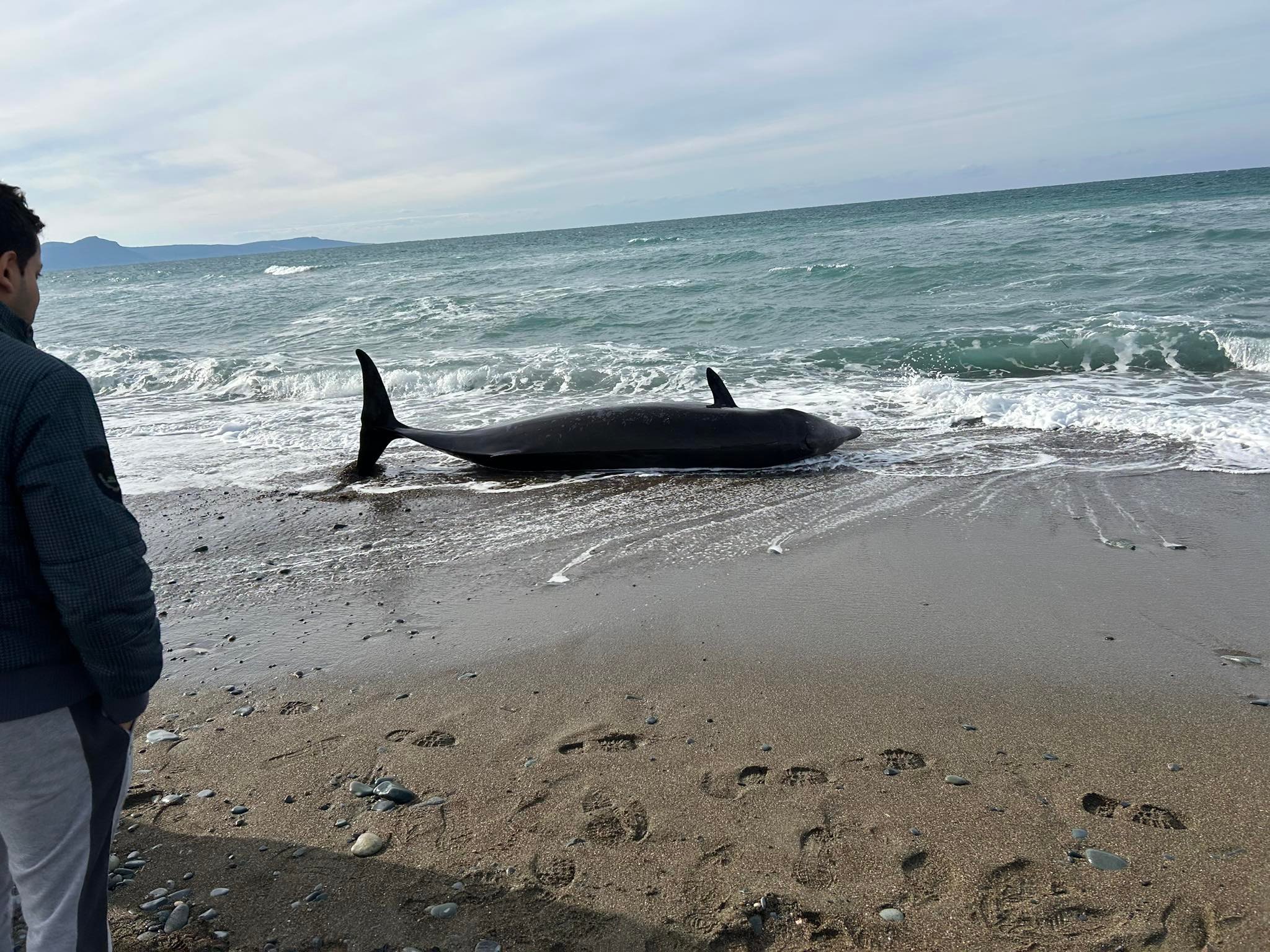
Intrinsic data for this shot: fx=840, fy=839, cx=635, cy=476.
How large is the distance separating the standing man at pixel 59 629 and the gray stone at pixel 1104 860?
2.81 meters

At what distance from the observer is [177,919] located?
2.71 meters

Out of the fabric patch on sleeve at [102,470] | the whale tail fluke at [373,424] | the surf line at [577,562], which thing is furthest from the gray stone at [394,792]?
the whale tail fluke at [373,424]

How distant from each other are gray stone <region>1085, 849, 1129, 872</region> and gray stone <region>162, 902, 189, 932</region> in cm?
293

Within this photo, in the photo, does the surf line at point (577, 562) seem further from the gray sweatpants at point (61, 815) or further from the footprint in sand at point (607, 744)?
the gray sweatpants at point (61, 815)

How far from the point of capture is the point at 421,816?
10.3 ft

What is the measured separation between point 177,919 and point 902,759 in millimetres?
2641

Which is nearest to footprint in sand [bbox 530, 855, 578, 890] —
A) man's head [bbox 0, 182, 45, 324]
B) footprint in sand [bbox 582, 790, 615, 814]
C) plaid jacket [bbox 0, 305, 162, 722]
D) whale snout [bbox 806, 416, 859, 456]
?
footprint in sand [bbox 582, 790, 615, 814]

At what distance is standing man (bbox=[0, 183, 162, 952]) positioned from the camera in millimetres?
1778

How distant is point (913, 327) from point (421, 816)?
47.4ft

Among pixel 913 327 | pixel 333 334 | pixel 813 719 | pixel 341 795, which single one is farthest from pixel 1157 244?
pixel 341 795

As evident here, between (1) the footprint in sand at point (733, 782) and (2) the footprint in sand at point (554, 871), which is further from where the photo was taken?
(1) the footprint in sand at point (733, 782)

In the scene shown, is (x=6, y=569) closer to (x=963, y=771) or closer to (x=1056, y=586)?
(x=963, y=771)

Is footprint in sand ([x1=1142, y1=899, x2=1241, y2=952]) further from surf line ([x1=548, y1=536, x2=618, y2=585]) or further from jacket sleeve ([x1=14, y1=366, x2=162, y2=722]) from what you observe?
surf line ([x1=548, y1=536, x2=618, y2=585])

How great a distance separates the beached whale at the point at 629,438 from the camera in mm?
8156
